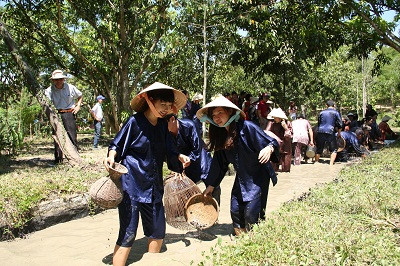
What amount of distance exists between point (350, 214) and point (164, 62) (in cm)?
1284

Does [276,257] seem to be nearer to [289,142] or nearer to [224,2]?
[289,142]

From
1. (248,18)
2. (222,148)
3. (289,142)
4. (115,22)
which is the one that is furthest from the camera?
(115,22)

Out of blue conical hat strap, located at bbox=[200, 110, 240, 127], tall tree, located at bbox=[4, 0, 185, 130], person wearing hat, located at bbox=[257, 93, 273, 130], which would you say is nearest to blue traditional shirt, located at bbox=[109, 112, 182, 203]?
blue conical hat strap, located at bbox=[200, 110, 240, 127]

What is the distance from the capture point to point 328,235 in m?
3.04

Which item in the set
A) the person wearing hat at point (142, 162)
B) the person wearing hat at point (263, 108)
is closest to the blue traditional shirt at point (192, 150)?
the person wearing hat at point (142, 162)

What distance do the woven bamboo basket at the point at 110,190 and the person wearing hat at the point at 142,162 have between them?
0.65 ft

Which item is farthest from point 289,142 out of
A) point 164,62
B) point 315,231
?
point 164,62

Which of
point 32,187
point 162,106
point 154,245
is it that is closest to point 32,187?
point 32,187

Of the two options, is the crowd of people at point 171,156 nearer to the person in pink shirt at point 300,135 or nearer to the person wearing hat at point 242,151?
the person wearing hat at point 242,151

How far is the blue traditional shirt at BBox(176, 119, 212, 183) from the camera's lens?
561 cm

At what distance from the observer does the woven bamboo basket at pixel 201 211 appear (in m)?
4.77

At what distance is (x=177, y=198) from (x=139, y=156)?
1.14 m

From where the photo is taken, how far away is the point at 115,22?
14.5m

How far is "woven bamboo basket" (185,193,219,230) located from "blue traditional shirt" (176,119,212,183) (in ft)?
2.54
